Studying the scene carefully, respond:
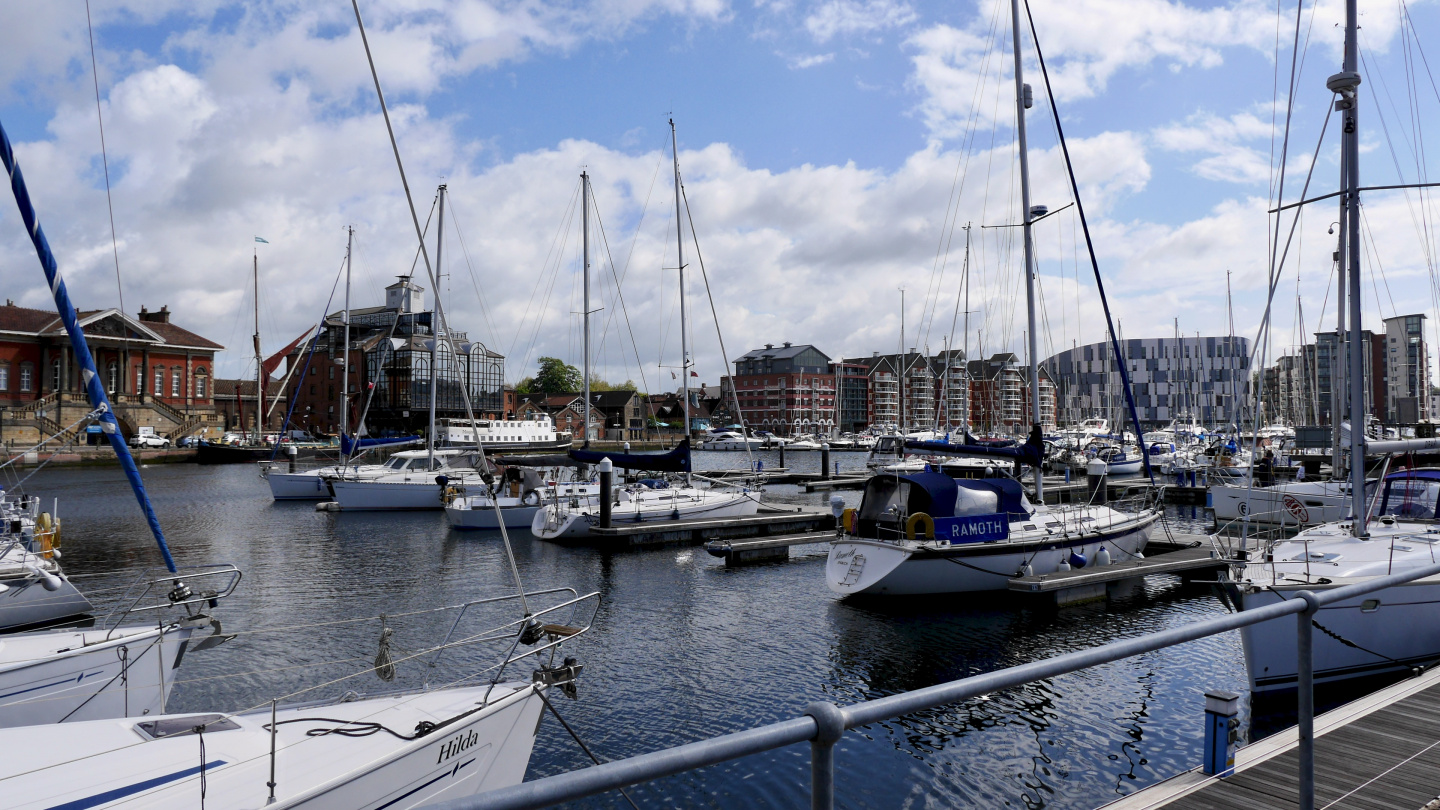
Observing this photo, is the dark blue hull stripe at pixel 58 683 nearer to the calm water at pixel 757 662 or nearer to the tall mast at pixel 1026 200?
the calm water at pixel 757 662

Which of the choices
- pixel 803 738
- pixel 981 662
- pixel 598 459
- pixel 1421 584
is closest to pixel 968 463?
pixel 598 459


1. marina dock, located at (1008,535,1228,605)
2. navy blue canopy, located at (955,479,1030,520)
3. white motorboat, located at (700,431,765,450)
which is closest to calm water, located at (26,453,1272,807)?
marina dock, located at (1008,535,1228,605)

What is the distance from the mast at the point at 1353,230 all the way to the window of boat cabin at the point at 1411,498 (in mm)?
2650

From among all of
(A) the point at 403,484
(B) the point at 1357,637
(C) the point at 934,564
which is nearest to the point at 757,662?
(C) the point at 934,564

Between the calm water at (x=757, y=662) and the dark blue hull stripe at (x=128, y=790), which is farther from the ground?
the dark blue hull stripe at (x=128, y=790)

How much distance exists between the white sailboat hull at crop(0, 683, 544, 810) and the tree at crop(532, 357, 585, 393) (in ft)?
458

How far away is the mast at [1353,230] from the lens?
12391mm

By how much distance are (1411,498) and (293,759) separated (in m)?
18.2

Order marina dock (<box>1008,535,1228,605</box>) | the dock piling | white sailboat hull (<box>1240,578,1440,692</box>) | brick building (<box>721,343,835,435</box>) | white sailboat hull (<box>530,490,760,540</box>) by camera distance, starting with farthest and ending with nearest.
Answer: brick building (<box>721,343,835,435</box>) → white sailboat hull (<box>530,490,760,540</box>) → the dock piling → marina dock (<box>1008,535,1228,605</box>) → white sailboat hull (<box>1240,578,1440,692</box>)

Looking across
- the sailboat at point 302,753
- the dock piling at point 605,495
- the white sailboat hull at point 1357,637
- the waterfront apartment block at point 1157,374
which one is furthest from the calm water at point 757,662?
the waterfront apartment block at point 1157,374

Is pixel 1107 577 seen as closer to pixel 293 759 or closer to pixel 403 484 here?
pixel 293 759

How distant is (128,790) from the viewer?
5277mm

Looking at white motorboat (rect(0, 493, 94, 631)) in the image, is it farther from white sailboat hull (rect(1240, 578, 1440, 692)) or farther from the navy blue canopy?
white sailboat hull (rect(1240, 578, 1440, 692))

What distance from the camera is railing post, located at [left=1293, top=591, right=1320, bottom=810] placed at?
12.5 feet
